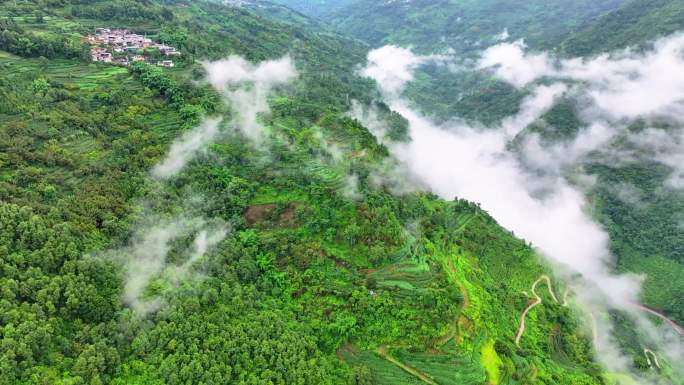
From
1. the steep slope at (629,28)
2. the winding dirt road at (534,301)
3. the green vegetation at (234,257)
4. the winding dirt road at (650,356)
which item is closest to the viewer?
the green vegetation at (234,257)

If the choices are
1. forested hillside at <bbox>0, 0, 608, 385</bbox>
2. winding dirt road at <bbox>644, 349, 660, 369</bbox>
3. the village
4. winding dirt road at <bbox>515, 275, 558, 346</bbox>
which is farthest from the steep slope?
the village

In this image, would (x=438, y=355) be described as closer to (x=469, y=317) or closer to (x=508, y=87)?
(x=469, y=317)

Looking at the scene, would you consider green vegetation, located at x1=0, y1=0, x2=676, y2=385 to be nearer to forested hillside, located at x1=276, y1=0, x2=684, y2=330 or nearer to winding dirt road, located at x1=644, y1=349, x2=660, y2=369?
winding dirt road, located at x1=644, y1=349, x2=660, y2=369

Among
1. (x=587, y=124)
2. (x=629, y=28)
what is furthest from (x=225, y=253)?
(x=629, y=28)

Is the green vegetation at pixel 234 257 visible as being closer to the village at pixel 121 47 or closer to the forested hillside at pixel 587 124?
the village at pixel 121 47

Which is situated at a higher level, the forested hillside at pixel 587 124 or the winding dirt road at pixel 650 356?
the forested hillside at pixel 587 124

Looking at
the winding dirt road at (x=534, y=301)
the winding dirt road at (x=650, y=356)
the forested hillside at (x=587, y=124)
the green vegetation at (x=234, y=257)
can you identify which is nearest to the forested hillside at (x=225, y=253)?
the green vegetation at (x=234, y=257)

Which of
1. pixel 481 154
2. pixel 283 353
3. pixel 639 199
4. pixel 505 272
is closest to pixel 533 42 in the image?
pixel 481 154
